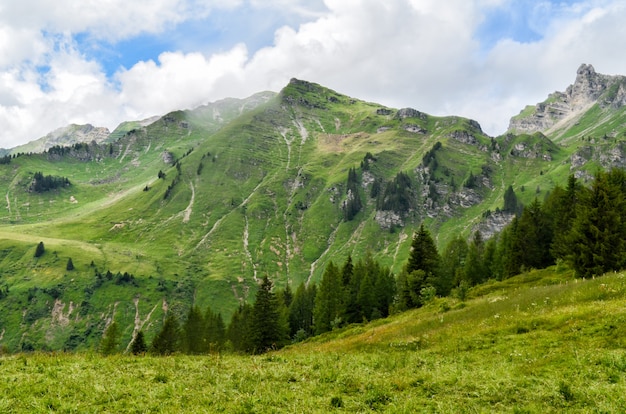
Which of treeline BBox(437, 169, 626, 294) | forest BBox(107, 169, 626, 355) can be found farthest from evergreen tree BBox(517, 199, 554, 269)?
forest BBox(107, 169, 626, 355)

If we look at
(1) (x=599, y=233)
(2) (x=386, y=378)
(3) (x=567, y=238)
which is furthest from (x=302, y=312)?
(2) (x=386, y=378)

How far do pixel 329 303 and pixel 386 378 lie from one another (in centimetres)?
7292

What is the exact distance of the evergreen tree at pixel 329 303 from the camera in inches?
3317

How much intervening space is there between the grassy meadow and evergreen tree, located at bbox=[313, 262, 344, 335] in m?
64.2

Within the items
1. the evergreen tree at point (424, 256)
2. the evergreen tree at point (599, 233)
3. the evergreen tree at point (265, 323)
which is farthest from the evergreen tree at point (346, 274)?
the evergreen tree at point (599, 233)

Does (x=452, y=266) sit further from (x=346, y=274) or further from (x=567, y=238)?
(x=567, y=238)

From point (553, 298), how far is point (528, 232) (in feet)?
176

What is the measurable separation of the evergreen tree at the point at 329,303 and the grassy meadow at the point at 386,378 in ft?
210

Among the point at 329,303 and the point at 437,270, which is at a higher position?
the point at 437,270

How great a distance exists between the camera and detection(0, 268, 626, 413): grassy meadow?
11.8m

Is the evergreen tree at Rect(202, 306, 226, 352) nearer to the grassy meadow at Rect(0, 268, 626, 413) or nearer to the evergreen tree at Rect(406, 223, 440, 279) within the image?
A: the evergreen tree at Rect(406, 223, 440, 279)

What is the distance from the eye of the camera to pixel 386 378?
15.1 m

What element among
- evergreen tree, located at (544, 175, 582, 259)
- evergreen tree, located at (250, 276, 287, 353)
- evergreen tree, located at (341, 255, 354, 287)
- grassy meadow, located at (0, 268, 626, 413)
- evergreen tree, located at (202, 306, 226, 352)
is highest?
evergreen tree, located at (544, 175, 582, 259)

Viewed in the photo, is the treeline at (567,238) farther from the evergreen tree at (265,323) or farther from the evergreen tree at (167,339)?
the evergreen tree at (167,339)
